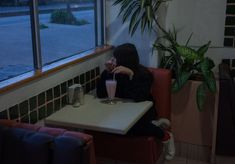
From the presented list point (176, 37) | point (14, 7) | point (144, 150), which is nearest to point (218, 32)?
point (176, 37)

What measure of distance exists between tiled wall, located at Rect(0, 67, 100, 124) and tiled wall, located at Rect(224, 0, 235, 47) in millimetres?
1416

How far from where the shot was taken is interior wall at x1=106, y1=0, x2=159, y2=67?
9.96 ft

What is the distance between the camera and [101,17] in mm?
3141

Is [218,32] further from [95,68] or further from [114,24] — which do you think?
[95,68]

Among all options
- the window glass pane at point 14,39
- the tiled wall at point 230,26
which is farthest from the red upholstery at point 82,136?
the tiled wall at point 230,26

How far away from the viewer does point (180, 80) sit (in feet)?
9.32

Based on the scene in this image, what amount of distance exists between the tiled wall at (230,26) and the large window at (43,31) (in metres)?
1.21

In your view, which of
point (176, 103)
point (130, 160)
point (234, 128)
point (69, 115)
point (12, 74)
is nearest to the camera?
point (12, 74)

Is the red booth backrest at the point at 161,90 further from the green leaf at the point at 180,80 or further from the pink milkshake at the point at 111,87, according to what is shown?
the pink milkshake at the point at 111,87

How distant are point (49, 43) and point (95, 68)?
1.73 ft

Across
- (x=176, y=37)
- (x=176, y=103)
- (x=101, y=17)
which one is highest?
(x=101, y=17)

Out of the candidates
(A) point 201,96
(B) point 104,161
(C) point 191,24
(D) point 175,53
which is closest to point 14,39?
(B) point 104,161

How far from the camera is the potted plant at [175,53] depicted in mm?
2758

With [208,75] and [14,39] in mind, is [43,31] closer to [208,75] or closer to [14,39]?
[14,39]
